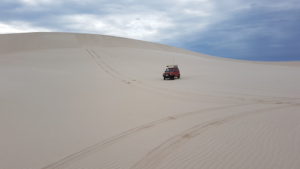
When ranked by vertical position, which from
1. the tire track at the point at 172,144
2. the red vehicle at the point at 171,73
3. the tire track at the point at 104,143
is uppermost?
the red vehicle at the point at 171,73

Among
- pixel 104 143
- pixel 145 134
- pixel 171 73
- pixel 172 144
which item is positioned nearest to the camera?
pixel 172 144

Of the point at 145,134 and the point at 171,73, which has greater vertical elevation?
the point at 171,73

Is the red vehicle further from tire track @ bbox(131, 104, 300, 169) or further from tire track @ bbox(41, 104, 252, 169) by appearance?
tire track @ bbox(131, 104, 300, 169)

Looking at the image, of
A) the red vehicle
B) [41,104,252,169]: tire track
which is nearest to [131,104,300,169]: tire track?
[41,104,252,169]: tire track

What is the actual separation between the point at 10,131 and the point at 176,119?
5.17 metres

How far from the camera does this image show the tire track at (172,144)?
4.70m

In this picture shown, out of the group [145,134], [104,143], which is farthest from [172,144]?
[104,143]

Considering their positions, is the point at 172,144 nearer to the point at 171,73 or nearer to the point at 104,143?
the point at 104,143

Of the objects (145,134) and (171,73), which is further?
(171,73)

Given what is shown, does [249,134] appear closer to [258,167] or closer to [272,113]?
[258,167]

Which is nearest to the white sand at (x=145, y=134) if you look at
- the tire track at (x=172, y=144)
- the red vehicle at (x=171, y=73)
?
the tire track at (x=172, y=144)

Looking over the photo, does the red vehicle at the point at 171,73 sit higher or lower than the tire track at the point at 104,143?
higher

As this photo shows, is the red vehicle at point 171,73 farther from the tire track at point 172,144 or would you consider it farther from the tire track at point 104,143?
the tire track at point 172,144

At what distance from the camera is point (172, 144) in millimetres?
5742
